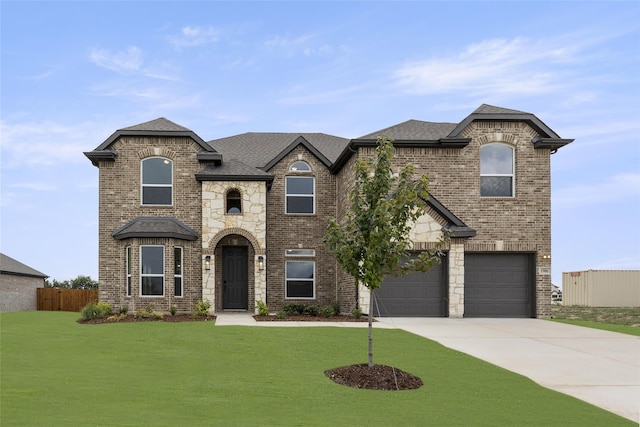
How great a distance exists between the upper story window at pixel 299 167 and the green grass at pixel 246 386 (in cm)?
1124

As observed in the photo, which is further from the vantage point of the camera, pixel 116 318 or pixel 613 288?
pixel 613 288

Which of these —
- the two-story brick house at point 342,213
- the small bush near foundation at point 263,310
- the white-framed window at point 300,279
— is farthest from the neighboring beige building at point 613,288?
the small bush near foundation at point 263,310

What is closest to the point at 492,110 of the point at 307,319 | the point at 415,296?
the point at 415,296

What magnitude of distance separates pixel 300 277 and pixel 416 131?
805 cm

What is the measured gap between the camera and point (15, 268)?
31.3 m

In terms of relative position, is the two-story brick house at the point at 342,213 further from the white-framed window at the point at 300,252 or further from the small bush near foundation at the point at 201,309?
the white-framed window at the point at 300,252

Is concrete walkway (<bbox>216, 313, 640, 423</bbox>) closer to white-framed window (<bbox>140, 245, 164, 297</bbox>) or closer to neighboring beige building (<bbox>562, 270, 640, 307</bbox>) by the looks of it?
white-framed window (<bbox>140, 245, 164, 297</bbox>)

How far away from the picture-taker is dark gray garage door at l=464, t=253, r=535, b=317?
22.3 meters

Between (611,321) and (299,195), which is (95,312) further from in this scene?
(611,321)

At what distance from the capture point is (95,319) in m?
20.4

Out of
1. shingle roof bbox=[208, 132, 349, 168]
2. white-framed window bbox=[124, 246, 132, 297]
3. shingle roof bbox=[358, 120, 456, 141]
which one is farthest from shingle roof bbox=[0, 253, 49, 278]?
shingle roof bbox=[358, 120, 456, 141]

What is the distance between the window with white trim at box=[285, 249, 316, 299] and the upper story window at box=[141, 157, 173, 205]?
224 inches

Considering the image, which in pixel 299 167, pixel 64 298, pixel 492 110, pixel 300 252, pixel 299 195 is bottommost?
pixel 64 298

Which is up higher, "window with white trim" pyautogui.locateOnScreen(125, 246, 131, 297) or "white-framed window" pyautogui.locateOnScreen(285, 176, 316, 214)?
"white-framed window" pyautogui.locateOnScreen(285, 176, 316, 214)
